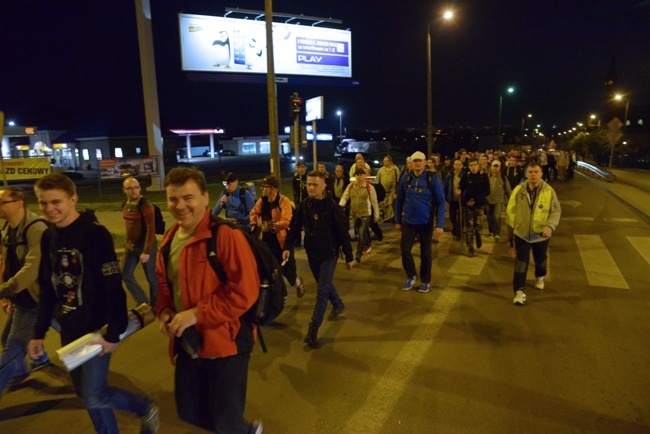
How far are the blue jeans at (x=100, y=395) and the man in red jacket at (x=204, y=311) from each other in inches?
23.4

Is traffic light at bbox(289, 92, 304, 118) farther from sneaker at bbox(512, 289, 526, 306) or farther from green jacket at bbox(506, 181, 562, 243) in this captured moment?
Result: sneaker at bbox(512, 289, 526, 306)

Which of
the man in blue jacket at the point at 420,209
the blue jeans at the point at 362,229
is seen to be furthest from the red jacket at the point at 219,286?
the blue jeans at the point at 362,229

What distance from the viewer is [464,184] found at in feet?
29.9

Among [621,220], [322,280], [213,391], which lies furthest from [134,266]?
[621,220]

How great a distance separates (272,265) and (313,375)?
6.70ft

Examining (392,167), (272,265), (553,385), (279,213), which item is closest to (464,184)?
(392,167)

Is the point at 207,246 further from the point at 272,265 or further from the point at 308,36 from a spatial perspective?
the point at 308,36

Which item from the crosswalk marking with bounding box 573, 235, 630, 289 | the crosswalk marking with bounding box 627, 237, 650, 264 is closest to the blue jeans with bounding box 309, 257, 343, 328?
the crosswalk marking with bounding box 573, 235, 630, 289

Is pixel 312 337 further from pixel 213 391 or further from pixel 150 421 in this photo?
pixel 213 391

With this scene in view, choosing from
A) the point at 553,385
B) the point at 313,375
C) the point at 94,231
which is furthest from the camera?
the point at 313,375

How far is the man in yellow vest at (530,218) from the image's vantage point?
5.77 meters

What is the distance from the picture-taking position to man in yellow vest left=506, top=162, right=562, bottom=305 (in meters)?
5.77

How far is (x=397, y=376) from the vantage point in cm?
419

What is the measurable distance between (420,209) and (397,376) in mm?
2740
